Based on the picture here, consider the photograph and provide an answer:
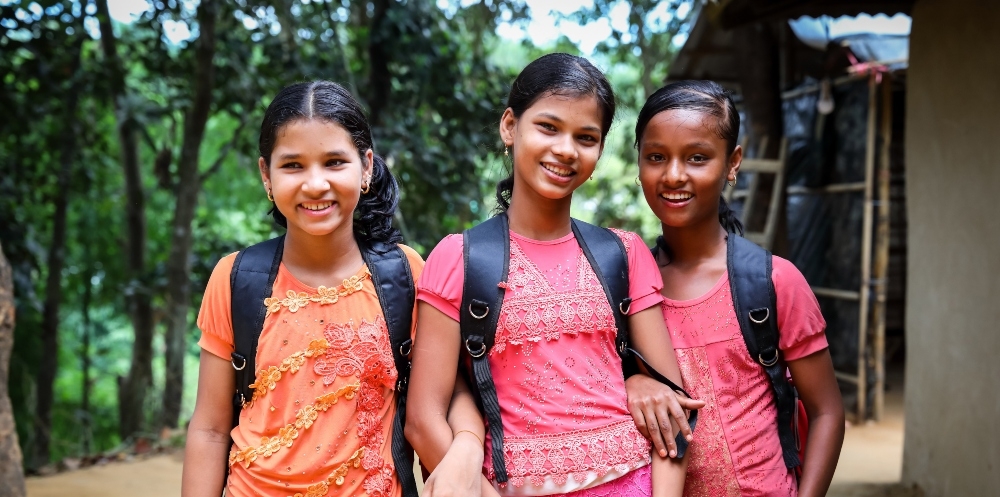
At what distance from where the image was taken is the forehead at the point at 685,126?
2.00 m

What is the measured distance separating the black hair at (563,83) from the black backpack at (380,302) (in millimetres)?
457

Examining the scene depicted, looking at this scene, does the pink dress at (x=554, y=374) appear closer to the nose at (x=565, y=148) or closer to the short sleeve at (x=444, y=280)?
the short sleeve at (x=444, y=280)

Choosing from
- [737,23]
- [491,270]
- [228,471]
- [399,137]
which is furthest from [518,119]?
[399,137]

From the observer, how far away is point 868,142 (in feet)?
22.0

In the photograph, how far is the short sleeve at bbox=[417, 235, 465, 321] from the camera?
5.70ft

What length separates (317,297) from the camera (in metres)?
1.86

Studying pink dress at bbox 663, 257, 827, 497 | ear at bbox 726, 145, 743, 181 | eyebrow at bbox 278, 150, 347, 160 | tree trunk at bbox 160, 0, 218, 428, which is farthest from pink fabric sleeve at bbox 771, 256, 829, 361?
tree trunk at bbox 160, 0, 218, 428

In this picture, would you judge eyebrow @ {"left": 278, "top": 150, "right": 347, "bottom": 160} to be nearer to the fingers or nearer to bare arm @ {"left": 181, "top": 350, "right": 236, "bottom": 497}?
bare arm @ {"left": 181, "top": 350, "right": 236, "bottom": 497}

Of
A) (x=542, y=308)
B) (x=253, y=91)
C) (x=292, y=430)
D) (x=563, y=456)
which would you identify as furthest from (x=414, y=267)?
(x=253, y=91)

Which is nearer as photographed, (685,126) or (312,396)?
(312,396)

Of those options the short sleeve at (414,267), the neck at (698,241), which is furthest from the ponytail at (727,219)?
the short sleeve at (414,267)

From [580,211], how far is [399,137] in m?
6.69

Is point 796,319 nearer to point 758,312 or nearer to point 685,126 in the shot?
point 758,312

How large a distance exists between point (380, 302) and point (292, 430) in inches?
12.9
